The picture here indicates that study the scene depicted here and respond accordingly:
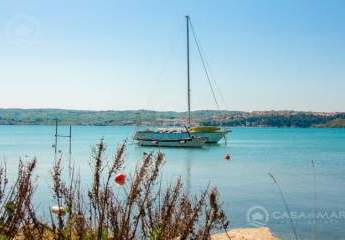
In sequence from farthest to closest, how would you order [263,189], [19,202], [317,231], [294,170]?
1. [294,170]
2. [263,189]
3. [317,231]
4. [19,202]

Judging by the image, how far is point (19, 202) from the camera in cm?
392

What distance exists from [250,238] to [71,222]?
1177cm

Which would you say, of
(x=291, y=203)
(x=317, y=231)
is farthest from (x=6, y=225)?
(x=291, y=203)

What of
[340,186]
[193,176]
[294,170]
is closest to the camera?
[340,186]

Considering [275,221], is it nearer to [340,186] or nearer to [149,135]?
[340,186]

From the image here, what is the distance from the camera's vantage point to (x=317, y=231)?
688 inches

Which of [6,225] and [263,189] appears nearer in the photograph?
[6,225]

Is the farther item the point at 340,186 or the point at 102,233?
the point at 340,186

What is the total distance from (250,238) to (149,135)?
211 ft

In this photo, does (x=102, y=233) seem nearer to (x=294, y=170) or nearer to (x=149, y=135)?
(x=294, y=170)

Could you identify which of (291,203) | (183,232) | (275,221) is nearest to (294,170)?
(291,203)

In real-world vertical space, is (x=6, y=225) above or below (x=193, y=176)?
above

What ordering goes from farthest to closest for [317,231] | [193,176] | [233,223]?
[193,176], [233,223], [317,231]

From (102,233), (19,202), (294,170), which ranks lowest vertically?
(294,170)
